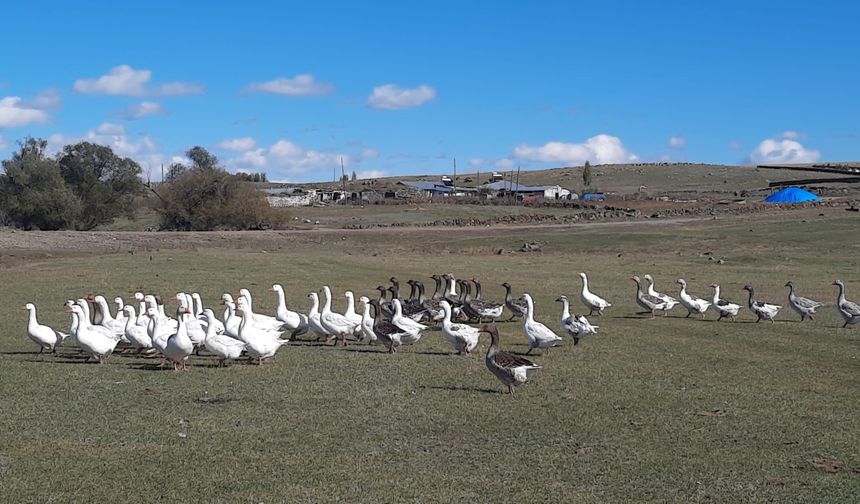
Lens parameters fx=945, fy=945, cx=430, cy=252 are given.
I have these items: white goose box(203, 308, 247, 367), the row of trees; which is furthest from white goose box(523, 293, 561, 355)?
the row of trees

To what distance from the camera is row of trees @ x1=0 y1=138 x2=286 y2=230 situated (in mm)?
64688

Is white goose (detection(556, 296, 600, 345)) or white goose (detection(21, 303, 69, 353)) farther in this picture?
white goose (detection(556, 296, 600, 345))

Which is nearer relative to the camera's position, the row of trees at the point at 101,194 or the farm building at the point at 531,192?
the row of trees at the point at 101,194

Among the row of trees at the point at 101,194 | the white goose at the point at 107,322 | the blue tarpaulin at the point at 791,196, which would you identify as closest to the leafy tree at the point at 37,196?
the row of trees at the point at 101,194

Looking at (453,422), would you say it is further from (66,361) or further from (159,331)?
(66,361)

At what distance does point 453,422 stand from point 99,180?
62.2 metres

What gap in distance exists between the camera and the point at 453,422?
12438mm

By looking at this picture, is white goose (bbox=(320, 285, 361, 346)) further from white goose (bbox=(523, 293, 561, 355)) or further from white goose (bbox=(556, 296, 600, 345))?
white goose (bbox=(556, 296, 600, 345))

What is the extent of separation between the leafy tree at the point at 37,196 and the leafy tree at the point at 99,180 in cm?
156

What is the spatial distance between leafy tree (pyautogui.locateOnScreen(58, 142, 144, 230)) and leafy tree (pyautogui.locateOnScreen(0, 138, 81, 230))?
5.11 ft

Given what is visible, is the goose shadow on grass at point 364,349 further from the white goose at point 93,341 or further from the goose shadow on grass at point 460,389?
the white goose at point 93,341

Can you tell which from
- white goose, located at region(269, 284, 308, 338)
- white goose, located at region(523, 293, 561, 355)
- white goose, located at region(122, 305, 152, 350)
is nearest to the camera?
white goose, located at region(122, 305, 152, 350)

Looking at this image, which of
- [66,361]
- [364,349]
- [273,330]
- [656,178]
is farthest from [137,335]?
[656,178]

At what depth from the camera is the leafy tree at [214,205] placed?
6688cm
